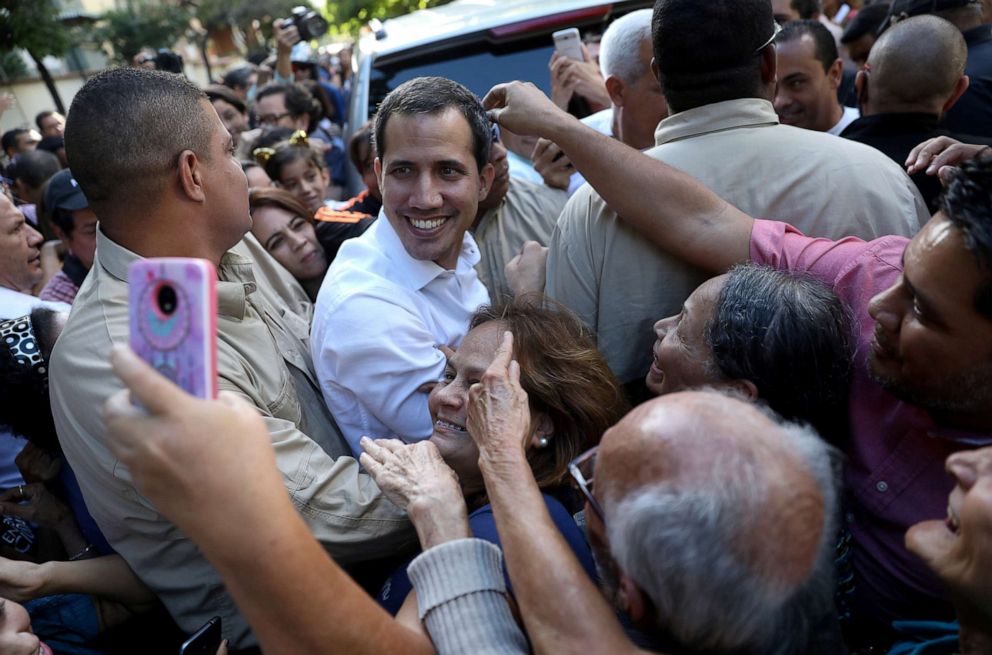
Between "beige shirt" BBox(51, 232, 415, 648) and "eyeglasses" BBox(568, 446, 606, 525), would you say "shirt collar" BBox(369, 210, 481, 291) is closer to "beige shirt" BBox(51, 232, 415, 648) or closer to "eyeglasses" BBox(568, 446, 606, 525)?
"beige shirt" BBox(51, 232, 415, 648)

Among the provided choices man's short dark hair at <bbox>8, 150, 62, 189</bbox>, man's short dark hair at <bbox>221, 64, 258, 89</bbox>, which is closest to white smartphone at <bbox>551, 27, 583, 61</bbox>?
man's short dark hair at <bbox>8, 150, 62, 189</bbox>

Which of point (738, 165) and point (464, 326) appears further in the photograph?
point (464, 326)

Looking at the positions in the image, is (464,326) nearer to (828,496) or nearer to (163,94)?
(163,94)

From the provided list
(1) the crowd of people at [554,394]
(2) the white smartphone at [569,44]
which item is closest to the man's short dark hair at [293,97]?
(2) the white smartphone at [569,44]

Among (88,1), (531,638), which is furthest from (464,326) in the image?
(88,1)

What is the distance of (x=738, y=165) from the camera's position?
2154 mm

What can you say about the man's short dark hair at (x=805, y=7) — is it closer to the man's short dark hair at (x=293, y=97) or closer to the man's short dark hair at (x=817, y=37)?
the man's short dark hair at (x=817, y=37)

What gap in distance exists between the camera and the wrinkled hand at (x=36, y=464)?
2.36 metres

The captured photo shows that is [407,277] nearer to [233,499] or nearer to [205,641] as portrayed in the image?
[205,641]

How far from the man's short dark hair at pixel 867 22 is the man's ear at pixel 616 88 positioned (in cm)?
323

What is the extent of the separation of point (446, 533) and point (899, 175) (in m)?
1.66

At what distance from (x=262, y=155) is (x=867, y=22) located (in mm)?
→ 4188

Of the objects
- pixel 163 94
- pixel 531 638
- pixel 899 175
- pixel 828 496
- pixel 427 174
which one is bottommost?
pixel 531 638

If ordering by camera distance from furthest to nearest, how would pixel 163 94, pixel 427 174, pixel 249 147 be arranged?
pixel 249 147 < pixel 427 174 < pixel 163 94
